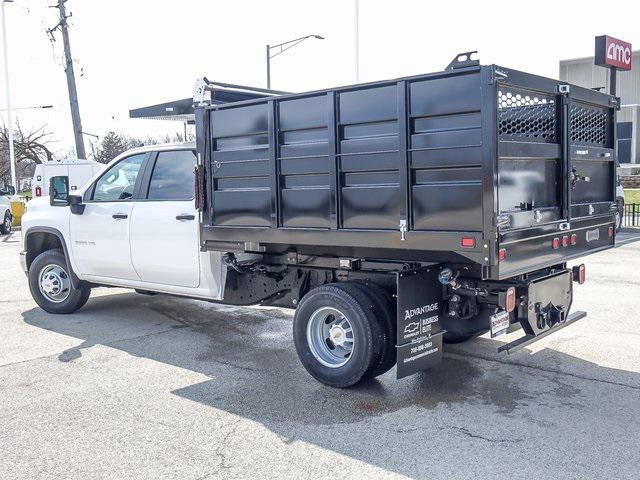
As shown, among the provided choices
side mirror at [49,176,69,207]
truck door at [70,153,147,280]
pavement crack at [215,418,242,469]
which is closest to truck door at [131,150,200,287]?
truck door at [70,153,147,280]

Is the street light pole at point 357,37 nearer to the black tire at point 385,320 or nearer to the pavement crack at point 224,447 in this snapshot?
the black tire at point 385,320

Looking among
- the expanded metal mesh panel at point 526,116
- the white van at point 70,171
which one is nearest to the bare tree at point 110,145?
the white van at point 70,171

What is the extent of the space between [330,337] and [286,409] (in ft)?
2.70

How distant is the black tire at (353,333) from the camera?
5.29m

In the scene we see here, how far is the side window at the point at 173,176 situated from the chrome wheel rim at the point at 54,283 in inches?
79.6

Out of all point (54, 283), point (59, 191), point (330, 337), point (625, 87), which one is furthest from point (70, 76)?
point (625, 87)

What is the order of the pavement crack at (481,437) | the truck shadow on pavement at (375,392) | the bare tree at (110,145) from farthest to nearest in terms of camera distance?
the bare tree at (110,145) → the truck shadow on pavement at (375,392) → the pavement crack at (481,437)

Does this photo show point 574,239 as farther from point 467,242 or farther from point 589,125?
point 467,242

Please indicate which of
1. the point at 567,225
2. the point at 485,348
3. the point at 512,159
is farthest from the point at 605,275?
the point at 512,159

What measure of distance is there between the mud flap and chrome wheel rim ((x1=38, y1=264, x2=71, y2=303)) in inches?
198

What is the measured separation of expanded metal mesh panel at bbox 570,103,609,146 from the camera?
5.67 metres

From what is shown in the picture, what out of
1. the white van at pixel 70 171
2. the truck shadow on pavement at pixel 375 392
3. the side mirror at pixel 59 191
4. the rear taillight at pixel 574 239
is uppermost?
the white van at pixel 70 171

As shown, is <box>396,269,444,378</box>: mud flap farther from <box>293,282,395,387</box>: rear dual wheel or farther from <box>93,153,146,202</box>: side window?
<box>93,153,146,202</box>: side window

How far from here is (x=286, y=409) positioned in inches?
200
